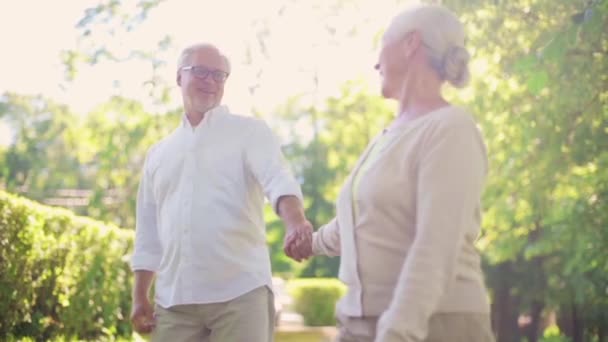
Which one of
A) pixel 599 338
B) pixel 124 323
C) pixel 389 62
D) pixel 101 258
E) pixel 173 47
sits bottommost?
pixel 599 338

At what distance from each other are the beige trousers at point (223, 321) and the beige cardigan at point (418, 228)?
1.39m

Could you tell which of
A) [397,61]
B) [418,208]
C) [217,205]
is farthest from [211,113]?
[418,208]

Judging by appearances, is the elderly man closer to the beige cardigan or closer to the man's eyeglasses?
the man's eyeglasses

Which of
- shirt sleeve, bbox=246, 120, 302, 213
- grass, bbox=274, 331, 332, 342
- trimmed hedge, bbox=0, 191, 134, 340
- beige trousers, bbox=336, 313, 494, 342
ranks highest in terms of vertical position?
shirt sleeve, bbox=246, 120, 302, 213

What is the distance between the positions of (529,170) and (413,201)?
13485 mm

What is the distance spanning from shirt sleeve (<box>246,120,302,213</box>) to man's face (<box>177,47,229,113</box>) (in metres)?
0.24

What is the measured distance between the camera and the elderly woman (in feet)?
8.80

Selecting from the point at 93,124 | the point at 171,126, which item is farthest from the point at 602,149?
the point at 93,124

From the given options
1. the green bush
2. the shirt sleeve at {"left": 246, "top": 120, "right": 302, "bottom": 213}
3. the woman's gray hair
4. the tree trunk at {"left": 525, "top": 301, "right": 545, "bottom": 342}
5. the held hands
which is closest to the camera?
the woman's gray hair

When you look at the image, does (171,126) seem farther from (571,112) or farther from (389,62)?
(389,62)

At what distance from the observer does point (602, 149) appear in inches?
565

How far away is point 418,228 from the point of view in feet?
8.91

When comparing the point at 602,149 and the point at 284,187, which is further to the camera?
the point at 602,149

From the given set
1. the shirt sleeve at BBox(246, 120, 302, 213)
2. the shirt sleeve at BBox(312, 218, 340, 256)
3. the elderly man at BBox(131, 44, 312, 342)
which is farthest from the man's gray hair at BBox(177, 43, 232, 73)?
the shirt sleeve at BBox(312, 218, 340, 256)
